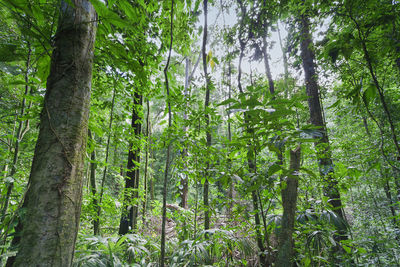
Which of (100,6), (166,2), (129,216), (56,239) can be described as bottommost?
(129,216)

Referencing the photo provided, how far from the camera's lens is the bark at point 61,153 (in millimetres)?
657

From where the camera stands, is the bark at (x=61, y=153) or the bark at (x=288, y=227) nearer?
the bark at (x=61, y=153)

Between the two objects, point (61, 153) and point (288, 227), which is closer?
point (61, 153)

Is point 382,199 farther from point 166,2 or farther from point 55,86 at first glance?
point 55,86

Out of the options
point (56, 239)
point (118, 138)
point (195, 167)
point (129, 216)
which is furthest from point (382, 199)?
point (56, 239)

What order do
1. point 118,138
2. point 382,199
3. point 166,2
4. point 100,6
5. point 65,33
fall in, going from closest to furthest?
1. point 100,6
2. point 65,33
3. point 166,2
4. point 118,138
5. point 382,199

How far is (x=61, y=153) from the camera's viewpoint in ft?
2.47

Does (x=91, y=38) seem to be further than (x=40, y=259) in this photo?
Yes

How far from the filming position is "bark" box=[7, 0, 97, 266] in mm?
657

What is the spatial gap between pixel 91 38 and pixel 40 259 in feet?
3.30

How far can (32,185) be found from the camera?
0.71 meters

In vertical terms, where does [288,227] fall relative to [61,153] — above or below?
below

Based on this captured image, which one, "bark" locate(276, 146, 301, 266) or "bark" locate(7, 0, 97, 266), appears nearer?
"bark" locate(7, 0, 97, 266)

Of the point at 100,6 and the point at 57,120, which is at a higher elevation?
the point at 100,6
